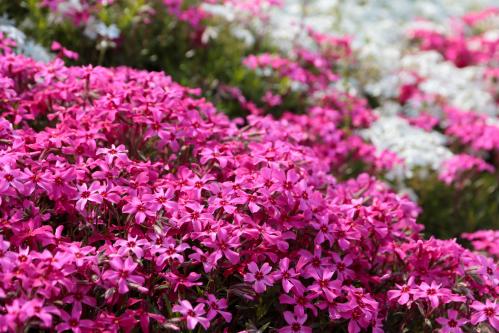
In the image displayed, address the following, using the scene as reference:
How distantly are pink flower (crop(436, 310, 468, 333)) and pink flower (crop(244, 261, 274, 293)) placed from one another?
948mm

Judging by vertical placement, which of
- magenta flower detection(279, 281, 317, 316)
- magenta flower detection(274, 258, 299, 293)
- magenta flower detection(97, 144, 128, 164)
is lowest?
magenta flower detection(279, 281, 317, 316)

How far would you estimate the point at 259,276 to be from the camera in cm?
303

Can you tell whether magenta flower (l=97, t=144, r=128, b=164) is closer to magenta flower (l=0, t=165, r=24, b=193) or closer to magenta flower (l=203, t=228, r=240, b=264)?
magenta flower (l=0, t=165, r=24, b=193)

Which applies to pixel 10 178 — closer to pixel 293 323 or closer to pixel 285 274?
pixel 285 274

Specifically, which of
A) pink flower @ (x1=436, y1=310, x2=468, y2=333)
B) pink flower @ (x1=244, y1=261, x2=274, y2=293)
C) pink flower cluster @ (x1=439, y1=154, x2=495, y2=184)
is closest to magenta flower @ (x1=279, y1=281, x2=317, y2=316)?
pink flower @ (x1=244, y1=261, x2=274, y2=293)

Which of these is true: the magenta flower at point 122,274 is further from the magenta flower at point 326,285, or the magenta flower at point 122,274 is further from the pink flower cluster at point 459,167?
the pink flower cluster at point 459,167

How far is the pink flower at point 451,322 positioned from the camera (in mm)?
3189

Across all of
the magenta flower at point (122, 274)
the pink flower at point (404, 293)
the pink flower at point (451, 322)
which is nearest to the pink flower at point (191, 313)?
the magenta flower at point (122, 274)

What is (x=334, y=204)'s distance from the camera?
3.71m

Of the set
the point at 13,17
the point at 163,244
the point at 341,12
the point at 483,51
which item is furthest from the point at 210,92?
the point at 483,51

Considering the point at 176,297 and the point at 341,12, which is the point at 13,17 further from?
the point at 341,12

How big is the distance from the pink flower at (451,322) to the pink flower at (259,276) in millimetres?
948

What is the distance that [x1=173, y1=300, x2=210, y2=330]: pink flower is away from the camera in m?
2.76

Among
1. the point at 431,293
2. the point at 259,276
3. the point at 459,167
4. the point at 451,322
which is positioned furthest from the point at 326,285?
the point at 459,167
